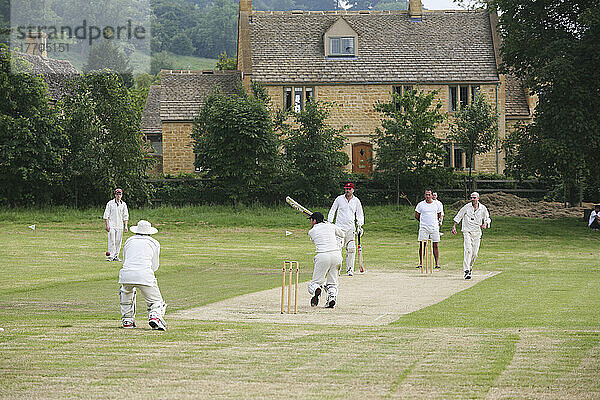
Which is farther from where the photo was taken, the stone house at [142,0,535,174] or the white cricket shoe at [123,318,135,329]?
the stone house at [142,0,535,174]

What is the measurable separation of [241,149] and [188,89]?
14.5 m

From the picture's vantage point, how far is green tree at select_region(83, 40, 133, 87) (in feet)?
130

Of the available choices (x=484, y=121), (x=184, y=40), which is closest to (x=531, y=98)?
(x=484, y=121)

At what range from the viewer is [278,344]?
38.2 feet

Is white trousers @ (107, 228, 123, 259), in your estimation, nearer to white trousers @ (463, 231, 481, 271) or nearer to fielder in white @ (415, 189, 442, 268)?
fielder in white @ (415, 189, 442, 268)

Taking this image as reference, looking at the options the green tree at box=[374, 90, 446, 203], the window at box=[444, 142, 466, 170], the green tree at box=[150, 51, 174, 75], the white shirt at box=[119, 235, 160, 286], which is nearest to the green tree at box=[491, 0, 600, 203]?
the green tree at box=[374, 90, 446, 203]

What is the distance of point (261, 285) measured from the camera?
20219 mm

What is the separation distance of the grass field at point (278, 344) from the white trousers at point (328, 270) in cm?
182

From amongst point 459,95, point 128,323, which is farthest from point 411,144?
point 128,323

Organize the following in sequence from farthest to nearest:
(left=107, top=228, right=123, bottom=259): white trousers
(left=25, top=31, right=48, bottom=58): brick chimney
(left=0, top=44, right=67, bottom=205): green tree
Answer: (left=0, top=44, right=67, bottom=205): green tree → (left=25, top=31, right=48, bottom=58): brick chimney → (left=107, top=228, right=123, bottom=259): white trousers

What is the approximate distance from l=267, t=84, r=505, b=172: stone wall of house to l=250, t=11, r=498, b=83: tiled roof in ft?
1.87

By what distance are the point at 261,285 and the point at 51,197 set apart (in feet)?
98.1

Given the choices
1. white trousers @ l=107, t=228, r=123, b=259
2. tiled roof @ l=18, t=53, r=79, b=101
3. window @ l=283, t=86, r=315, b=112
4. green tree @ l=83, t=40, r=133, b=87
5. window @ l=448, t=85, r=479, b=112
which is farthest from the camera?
tiled roof @ l=18, t=53, r=79, b=101

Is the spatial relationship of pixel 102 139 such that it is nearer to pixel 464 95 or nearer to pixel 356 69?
pixel 356 69
